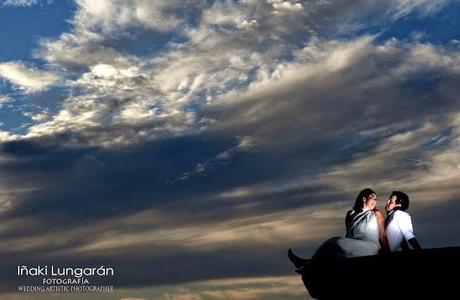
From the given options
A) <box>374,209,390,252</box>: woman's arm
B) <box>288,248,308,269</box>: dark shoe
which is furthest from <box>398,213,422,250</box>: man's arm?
<box>288,248,308,269</box>: dark shoe

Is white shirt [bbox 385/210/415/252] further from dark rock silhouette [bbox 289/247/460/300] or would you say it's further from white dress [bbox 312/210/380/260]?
dark rock silhouette [bbox 289/247/460/300]

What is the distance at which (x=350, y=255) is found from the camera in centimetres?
815

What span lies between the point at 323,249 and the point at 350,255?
34 centimetres

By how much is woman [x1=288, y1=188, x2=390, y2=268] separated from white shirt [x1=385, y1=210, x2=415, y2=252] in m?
0.16

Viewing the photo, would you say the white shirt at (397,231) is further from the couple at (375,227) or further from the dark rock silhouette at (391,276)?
the dark rock silhouette at (391,276)

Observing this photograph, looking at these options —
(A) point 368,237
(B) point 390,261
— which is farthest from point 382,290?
(A) point 368,237

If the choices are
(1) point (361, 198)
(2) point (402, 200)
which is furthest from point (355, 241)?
(2) point (402, 200)

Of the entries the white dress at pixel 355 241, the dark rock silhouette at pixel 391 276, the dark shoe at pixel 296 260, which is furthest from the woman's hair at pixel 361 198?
the dark rock silhouette at pixel 391 276

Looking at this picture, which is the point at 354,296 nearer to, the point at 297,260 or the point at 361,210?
the point at 297,260

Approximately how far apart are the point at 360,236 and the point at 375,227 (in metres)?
0.40

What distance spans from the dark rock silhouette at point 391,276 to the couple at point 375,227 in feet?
1.78

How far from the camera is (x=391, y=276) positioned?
7129mm

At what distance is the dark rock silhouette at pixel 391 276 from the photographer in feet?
22.1

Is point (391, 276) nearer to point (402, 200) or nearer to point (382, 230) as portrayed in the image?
point (382, 230)
